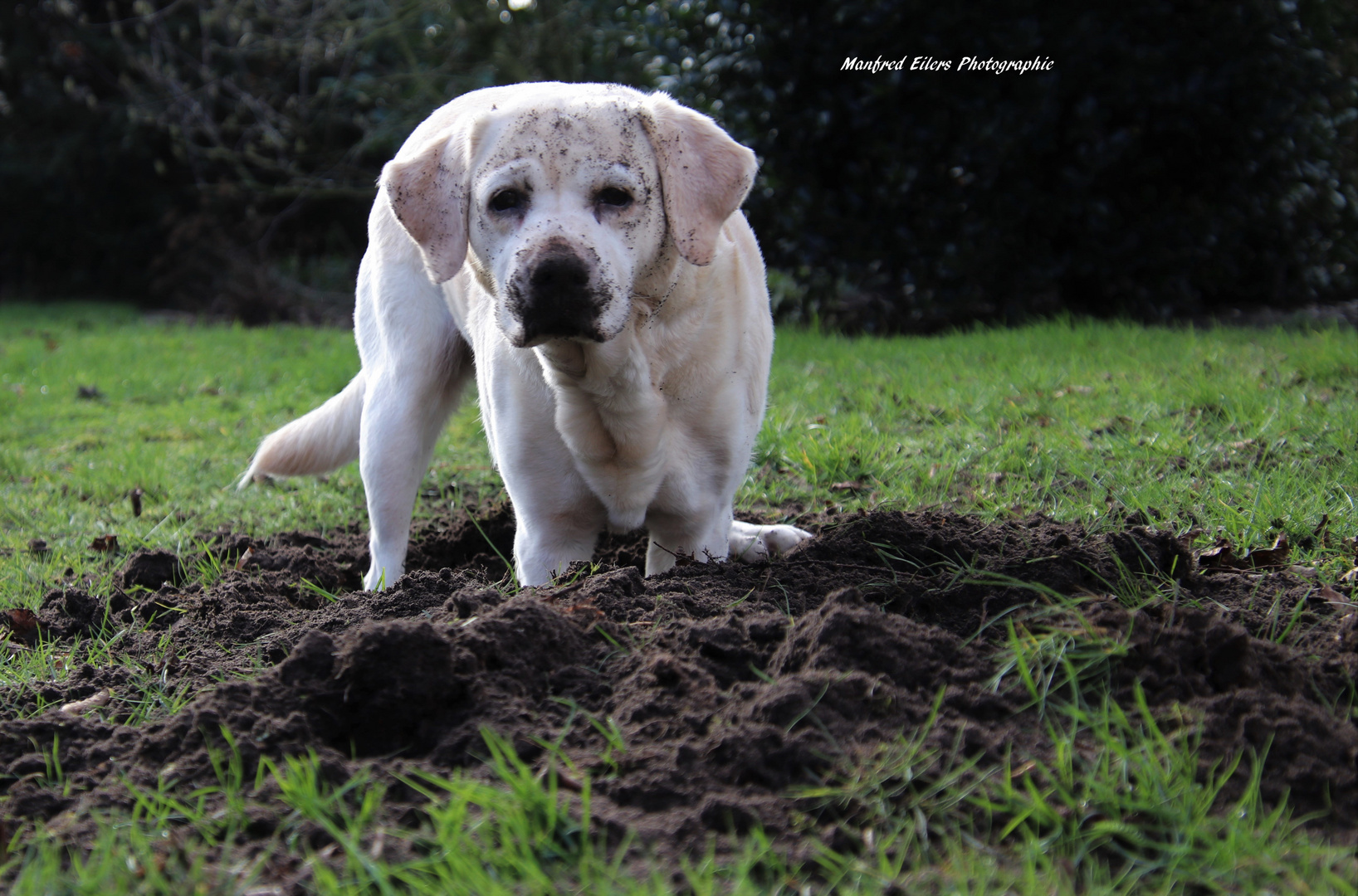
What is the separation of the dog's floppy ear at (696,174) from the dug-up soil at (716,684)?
0.78 m

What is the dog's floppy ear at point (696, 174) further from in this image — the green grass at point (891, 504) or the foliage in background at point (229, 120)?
the foliage in background at point (229, 120)

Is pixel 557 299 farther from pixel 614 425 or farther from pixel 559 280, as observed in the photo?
pixel 614 425

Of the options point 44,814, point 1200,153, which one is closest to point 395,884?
point 44,814

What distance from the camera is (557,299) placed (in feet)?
7.70

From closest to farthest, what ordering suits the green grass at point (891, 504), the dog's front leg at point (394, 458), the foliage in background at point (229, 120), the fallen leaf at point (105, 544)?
the green grass at point (891, 504) < the dog's front leg at point (394, 458) < the fallen leaf at point (105, 544) < the foliage in background at point (229, 120)

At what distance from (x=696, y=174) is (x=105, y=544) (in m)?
2.57

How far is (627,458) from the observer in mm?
2781

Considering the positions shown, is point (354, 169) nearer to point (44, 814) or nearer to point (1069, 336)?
point (1069, 336)

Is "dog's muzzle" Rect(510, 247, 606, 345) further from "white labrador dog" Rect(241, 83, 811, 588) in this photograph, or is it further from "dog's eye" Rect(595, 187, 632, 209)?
"dog's eye" Rect(595, 187, 632, 209)

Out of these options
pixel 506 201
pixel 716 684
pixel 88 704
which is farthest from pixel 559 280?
pixel 88 704

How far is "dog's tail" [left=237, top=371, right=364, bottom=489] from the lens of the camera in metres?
3.73

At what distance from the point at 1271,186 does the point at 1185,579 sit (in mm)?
5332

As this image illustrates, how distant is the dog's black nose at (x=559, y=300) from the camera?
91.3 inches

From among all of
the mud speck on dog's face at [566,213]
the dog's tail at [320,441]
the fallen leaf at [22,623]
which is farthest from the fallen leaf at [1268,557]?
the fallen leaf at [22,623]
